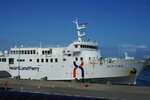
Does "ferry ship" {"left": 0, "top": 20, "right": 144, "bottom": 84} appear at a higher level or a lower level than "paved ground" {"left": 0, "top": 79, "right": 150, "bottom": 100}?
higher

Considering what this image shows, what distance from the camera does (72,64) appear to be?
3775 centimetres

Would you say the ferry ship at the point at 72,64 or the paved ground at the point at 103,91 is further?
the ferry ship at the point at 72,64

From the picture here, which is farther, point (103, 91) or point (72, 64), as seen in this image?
point (72, 64)

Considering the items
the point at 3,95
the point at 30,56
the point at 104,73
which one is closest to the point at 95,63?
→ the point at 104,73

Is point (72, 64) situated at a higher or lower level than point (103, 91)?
higher

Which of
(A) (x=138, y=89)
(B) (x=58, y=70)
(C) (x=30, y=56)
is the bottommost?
(A) (x=138, y=89)

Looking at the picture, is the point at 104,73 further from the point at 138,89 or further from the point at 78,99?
the point at 78,99

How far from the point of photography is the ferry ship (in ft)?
121

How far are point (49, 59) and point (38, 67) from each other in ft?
8.43

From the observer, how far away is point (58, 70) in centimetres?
3866

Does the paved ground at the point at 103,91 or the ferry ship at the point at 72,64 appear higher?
the ferry ship at the point at 72,64

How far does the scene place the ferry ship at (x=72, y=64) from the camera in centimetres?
3678

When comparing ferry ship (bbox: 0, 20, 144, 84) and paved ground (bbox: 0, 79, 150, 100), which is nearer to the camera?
paved ground (bbox: 0, 79, 150, 100)

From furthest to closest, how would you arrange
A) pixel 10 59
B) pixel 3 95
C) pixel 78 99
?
1. pixel 10 59
2. pixel 3 95
3. pixel 78 99
